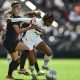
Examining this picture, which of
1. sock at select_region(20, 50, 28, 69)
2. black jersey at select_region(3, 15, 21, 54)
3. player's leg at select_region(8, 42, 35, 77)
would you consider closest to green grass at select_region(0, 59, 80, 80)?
sock at select_region(20, 50, 28, 69)

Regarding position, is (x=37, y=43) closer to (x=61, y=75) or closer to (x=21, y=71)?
(x=21, y=71)

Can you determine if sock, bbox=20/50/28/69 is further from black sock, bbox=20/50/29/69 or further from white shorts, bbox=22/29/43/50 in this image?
white shorts, bbox=22/29/43/50

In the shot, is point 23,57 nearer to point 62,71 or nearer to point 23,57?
point 23,57

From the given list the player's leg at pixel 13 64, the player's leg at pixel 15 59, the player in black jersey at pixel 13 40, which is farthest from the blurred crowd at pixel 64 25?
the player's leg at pixel 13 64

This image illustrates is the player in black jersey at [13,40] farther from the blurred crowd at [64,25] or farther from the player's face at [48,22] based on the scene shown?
the blurred crowd at [64,25]

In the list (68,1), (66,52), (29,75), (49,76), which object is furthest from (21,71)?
(68,1)

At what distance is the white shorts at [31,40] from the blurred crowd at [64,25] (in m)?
9.12

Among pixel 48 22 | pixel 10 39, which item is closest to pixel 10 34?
pixel 10 39

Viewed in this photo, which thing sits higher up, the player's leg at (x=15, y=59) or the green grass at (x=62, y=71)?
the player's leg at (x=15, y=59)

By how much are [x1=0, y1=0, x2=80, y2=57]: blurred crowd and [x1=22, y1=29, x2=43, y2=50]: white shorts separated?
9.12 m

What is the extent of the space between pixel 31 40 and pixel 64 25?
445 inches

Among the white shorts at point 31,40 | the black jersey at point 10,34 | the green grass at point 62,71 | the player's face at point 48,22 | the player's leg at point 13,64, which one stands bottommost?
the green grass at point 62,71

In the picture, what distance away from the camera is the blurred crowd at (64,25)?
26.1 meters

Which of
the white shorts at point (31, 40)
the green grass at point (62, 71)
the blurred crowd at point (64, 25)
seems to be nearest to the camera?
the white shorts at point (31, 40)
